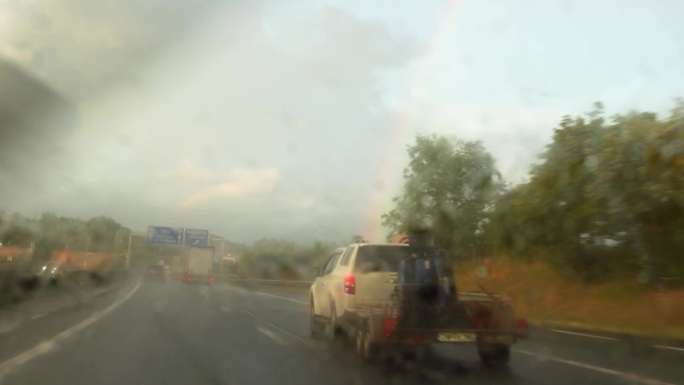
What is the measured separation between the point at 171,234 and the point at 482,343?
61.9 meters

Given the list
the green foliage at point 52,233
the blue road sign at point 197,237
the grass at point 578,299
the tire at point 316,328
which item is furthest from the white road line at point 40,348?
the blue road sign at point 197,237

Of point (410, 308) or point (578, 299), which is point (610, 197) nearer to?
point (578, 299)

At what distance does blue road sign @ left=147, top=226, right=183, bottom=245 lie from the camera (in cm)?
7131

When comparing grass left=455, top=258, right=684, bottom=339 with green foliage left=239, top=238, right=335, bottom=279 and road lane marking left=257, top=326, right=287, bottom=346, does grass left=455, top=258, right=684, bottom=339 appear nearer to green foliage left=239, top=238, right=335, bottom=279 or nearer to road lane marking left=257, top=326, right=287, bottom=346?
road lane marking left=257, top=326, right=287, bottom=346

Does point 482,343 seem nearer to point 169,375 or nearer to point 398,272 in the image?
point 398,272

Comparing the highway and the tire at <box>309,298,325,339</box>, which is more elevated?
the tire at <box>309,298,325,339</box>

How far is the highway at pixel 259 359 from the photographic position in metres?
11.1

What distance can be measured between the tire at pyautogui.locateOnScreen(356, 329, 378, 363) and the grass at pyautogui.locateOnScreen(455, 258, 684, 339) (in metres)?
7.86

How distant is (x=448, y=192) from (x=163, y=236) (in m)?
32.4

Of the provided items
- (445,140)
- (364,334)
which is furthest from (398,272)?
(445,140)

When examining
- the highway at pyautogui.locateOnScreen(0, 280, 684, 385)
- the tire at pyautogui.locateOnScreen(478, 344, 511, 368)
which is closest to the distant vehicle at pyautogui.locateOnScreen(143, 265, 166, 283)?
the highway at pyautogui.locateOnScreen(0, 280, 684, 385)

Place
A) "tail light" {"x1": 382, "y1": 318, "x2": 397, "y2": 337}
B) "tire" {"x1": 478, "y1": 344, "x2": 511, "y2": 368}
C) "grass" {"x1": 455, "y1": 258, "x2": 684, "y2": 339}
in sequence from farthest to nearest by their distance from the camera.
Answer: "grass" {"x1": 455, "y1": 258, "x2": 684, "y2": 339}, "tire" {"x1": 478, "y1": 344, "x2": 511, "y2": 368}, "tail light" {"x1": 382, "y1": 318, "x2": 397, "y2": 337}

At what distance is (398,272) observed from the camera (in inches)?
549

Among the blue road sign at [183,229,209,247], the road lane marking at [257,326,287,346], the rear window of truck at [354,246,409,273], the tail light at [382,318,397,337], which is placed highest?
the blue road sign at [183,229,209,247]
